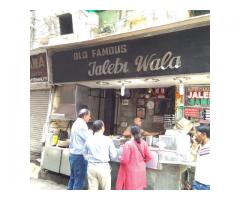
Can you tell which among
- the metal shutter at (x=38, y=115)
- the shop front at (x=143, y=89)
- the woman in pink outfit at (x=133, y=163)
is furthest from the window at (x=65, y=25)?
the woman in pink outfit at (x=133, y=163)

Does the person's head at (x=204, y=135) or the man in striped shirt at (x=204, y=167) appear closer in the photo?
the man in striped shirt at (x=204, y=167)

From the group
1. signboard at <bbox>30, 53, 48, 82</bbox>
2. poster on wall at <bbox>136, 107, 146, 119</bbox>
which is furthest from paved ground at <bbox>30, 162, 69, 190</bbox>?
poster on wall at <bbox>136, 107, 146, 119</bbox>

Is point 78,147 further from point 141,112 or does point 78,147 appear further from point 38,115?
point 38,115

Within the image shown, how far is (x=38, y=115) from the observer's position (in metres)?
8.91

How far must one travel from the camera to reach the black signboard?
536cm

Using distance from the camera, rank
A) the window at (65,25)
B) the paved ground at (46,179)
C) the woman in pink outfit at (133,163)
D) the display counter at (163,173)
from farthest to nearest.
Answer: the window at (65,25) < the paved ground at (46,179) < the display counter at (163,173) < the woman in pink outfit at (133,163)

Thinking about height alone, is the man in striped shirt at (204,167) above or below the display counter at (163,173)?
above

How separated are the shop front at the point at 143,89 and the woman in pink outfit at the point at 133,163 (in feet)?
1.14

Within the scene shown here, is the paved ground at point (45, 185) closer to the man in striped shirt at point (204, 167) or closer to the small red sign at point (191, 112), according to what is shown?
the small red sign at point (191, 112)

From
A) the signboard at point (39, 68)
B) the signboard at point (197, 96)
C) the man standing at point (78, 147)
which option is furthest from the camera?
the signboard at point (39, 68)

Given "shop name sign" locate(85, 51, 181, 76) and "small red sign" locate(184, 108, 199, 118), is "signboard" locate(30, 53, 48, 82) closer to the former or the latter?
"shop name sign" locate(85, 51, 181, 76)

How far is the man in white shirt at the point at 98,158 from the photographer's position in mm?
4898
